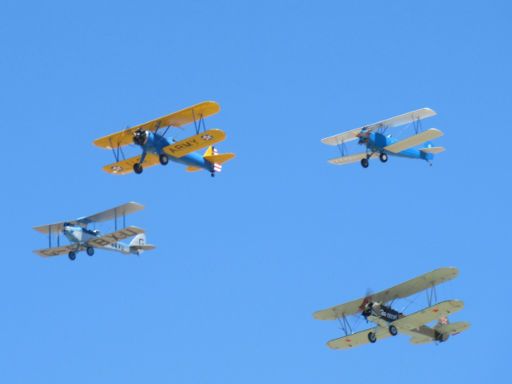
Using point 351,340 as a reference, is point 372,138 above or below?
above

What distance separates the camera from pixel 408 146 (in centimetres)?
7019

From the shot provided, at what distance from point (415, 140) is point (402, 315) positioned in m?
8.53

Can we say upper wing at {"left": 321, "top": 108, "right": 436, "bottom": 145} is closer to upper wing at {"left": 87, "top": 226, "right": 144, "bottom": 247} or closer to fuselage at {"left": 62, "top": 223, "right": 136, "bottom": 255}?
upper wing at {"left": 87, "top": 226, "right": 144, "bottom": 247}

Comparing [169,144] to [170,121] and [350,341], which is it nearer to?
[170,121]

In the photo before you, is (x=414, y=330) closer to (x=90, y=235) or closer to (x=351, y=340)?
(x=351, y=340)

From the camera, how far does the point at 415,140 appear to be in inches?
2729

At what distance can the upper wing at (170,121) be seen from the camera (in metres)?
64.4

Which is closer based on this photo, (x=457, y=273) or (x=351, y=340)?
(x=457, y=273)

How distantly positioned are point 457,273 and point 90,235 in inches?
666

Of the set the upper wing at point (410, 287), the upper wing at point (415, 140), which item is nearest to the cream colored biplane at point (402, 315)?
the upper wing at point (410, 287)

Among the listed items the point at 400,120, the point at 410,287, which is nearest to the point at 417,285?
the point at 410,287

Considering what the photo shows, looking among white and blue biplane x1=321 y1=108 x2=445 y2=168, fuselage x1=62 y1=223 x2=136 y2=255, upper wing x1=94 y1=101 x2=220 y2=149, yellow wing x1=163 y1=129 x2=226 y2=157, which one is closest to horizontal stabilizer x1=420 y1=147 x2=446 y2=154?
white and blue biplane x1=321 y1=108 x2=445 y2=168

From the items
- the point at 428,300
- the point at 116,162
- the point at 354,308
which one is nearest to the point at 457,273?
the point at 428,300

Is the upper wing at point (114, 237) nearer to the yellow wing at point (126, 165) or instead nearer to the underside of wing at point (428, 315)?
the yellow wing at point (126, 165)
